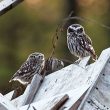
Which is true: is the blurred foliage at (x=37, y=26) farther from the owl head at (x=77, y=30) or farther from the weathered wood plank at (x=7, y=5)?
the weathered wood plank at (x=7, y=5)

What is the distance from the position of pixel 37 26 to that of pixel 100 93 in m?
19.4

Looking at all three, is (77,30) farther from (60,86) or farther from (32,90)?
(60,86)

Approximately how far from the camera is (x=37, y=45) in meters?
21.7

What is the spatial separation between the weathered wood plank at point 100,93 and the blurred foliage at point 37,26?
1540 centimetres

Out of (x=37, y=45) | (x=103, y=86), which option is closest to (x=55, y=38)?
(x=103, y=86)

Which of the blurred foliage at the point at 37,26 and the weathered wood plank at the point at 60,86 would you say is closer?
the weathered wood plank at the point at 60,86

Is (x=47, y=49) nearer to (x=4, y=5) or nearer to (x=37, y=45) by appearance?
(x=37, y=45)

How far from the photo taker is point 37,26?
23.2m

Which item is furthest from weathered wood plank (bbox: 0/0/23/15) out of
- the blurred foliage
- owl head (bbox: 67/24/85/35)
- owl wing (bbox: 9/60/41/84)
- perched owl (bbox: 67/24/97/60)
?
the blurred foliage

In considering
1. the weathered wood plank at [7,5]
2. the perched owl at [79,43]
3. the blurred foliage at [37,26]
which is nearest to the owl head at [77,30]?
the perched owl at [79,43]

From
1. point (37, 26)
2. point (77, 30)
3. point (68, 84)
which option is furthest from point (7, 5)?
point (37, 26)

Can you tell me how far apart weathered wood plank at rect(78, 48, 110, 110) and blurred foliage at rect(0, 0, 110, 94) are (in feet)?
50.5

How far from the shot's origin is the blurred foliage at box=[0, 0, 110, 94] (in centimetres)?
2062

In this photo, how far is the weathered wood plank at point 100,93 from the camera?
150 inches
